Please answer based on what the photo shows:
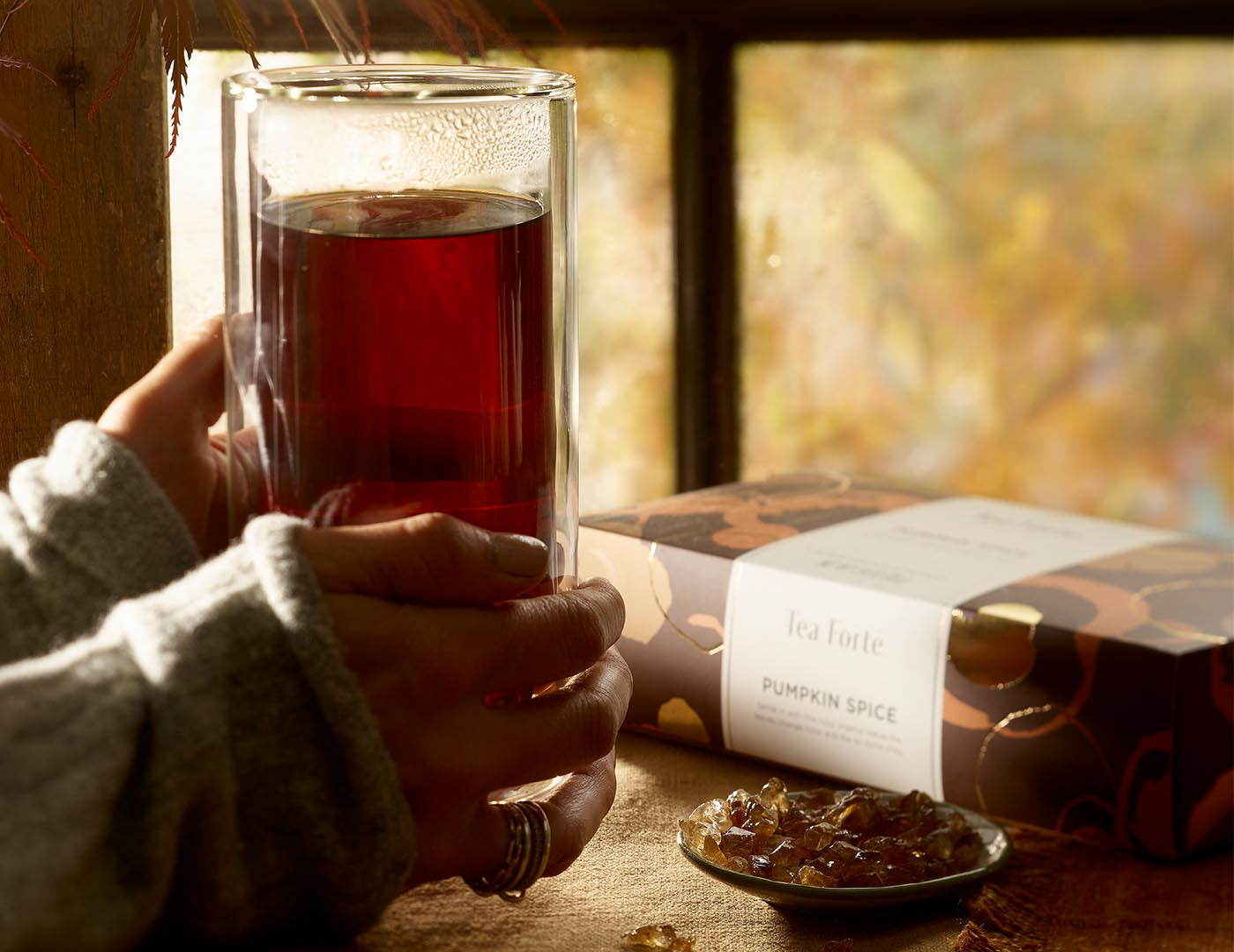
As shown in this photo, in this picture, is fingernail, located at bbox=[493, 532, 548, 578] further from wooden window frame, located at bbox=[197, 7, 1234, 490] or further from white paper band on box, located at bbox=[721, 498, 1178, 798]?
wooden window frame, located at bbox=[197, 7, 1234, 490]

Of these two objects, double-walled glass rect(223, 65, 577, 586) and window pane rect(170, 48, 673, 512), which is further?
window pane rect(170, 48, 673, 512)

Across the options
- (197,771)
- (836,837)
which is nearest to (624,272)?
(836,837)

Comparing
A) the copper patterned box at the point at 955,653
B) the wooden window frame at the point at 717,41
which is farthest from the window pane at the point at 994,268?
the copper patterned box at the point at 955,653

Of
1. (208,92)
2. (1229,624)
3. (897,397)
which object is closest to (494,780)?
(1229,624)

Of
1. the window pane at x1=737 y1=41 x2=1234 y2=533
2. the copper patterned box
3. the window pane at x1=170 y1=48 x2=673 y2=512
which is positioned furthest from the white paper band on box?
the window pane at x1=737 y1=41 x2=1234 y2=533

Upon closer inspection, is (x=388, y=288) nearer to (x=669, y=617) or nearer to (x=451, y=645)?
(x=451, y=645)

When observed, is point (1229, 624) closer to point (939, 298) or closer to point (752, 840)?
point (752, 840)
